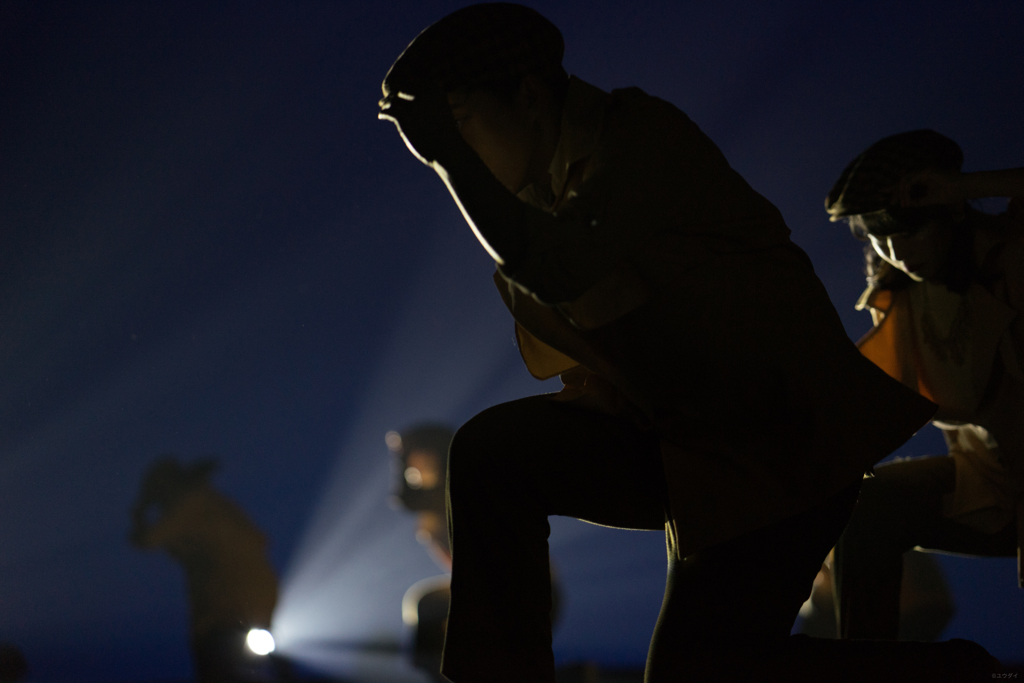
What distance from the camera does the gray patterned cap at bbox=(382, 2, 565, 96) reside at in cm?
57

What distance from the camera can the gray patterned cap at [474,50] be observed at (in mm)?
571

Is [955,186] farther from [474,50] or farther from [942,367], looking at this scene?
[474,50]

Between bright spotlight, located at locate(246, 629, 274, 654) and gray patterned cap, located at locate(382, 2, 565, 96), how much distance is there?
137 cm

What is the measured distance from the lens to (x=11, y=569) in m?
1.56

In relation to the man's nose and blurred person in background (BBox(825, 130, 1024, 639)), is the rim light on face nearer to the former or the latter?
blurred person in background (BBox(825, 130, 1024, 639))

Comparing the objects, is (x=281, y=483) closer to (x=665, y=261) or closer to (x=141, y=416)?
(x=141, y=416)

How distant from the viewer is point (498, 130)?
617mm

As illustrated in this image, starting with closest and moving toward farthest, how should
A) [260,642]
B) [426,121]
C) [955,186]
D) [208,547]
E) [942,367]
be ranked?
[426,121] → [955,186] → [942,367] → [260,642] → [208,547]

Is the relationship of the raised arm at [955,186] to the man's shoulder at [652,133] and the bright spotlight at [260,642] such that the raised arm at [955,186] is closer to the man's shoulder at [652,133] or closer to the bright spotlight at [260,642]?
the man's shoulder at [652,133]

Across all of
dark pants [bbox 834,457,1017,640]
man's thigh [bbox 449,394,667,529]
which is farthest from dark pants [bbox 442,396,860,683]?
dark pants [bbox 834,457,1017,640]

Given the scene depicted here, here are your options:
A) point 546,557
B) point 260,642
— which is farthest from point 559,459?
point 260,642

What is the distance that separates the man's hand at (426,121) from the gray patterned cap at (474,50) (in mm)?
16

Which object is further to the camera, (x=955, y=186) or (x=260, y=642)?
(x=260, y=642)

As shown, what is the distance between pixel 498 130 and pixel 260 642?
1.37m
